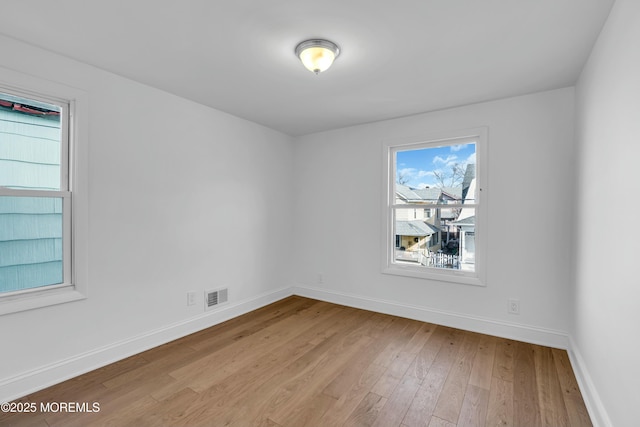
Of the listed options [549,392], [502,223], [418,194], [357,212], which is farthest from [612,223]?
[357,212]

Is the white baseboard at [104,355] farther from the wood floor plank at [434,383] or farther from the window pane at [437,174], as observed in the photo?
the window pane at [437,174]

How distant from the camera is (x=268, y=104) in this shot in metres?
3.25

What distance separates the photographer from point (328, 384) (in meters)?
2.24

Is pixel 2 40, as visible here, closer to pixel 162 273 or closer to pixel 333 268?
pixel 162 273

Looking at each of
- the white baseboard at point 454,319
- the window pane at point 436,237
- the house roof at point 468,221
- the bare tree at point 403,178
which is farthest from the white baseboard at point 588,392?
the bare tree at point 403,178

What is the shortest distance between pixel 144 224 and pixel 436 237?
3.15m

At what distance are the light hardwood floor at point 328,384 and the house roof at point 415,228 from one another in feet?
3.73

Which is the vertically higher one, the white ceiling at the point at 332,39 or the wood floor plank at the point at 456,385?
the white ceiling at the point at 332,39

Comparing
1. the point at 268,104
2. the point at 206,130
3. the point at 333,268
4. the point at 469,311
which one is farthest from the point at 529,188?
the point at 206,130

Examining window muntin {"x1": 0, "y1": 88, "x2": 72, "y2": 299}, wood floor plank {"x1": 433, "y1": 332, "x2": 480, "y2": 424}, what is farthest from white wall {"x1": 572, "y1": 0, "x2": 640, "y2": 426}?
window muntin {"x1": 0, "y1": 88, "x2": 72, "y2": 299}

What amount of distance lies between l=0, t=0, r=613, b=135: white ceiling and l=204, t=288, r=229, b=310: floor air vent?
214cm

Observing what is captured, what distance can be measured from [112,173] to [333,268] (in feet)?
9.36

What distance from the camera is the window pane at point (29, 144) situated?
6.89 ft

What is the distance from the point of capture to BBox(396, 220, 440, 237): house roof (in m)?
3.59
